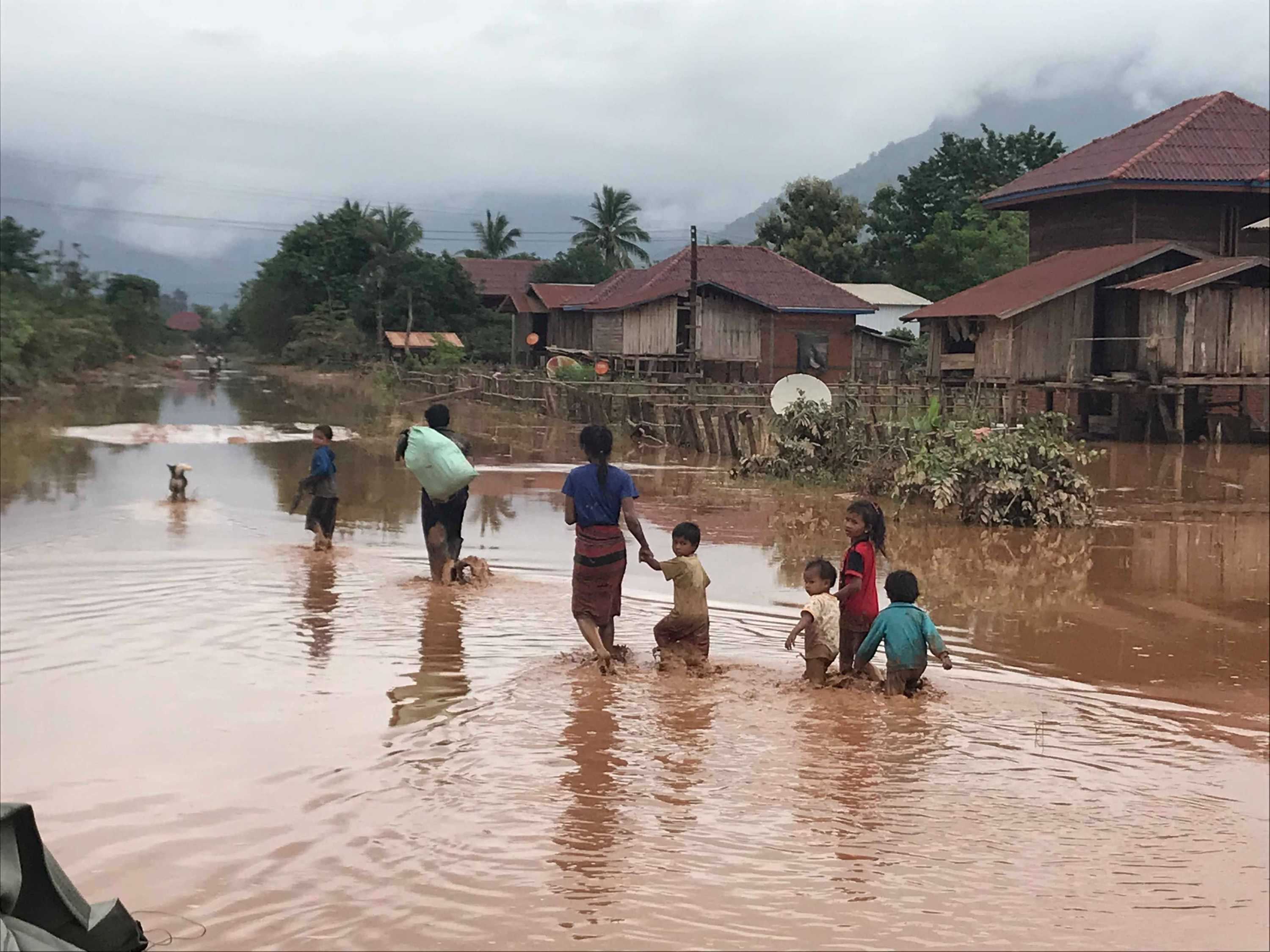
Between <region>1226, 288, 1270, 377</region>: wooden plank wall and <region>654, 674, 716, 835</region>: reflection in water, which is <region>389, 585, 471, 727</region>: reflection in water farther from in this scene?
<region>1226, 288, 1270, 377</region>: wooden plank wall

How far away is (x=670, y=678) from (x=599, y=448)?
1.45 m

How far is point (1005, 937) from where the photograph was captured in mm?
4789

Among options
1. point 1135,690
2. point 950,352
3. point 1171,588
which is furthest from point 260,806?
point 950,352

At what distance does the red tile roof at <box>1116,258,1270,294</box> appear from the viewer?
1026 inches

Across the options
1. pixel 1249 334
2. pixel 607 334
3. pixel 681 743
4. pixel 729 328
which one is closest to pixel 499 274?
pixel 607 334

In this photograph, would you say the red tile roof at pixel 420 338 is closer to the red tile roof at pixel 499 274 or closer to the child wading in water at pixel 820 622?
the red tile roof at pixel 499 274

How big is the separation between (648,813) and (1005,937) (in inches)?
67.5

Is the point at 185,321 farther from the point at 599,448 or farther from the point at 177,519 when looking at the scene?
A: the point at 599,448

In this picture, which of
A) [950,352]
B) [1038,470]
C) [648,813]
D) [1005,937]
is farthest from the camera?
[950,352]

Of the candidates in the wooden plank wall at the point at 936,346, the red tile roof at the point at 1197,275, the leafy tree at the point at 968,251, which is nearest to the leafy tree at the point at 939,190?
the leafy tree at the point at 968,251

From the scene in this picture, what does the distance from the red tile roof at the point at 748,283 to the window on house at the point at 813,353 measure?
2.96 ft

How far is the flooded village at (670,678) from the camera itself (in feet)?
16.7

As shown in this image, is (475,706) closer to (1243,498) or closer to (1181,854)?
(1181,854)

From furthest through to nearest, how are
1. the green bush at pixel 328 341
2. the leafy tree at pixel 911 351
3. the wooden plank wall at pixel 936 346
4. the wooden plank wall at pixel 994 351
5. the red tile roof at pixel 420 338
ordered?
the green bush at pixel 328 341
the red tile roof at pixel 420 338
the leafy tree at pixel 911 351
the wooden plank wall at pixel 936 346
the wooden plank wall at pixel 994 351
